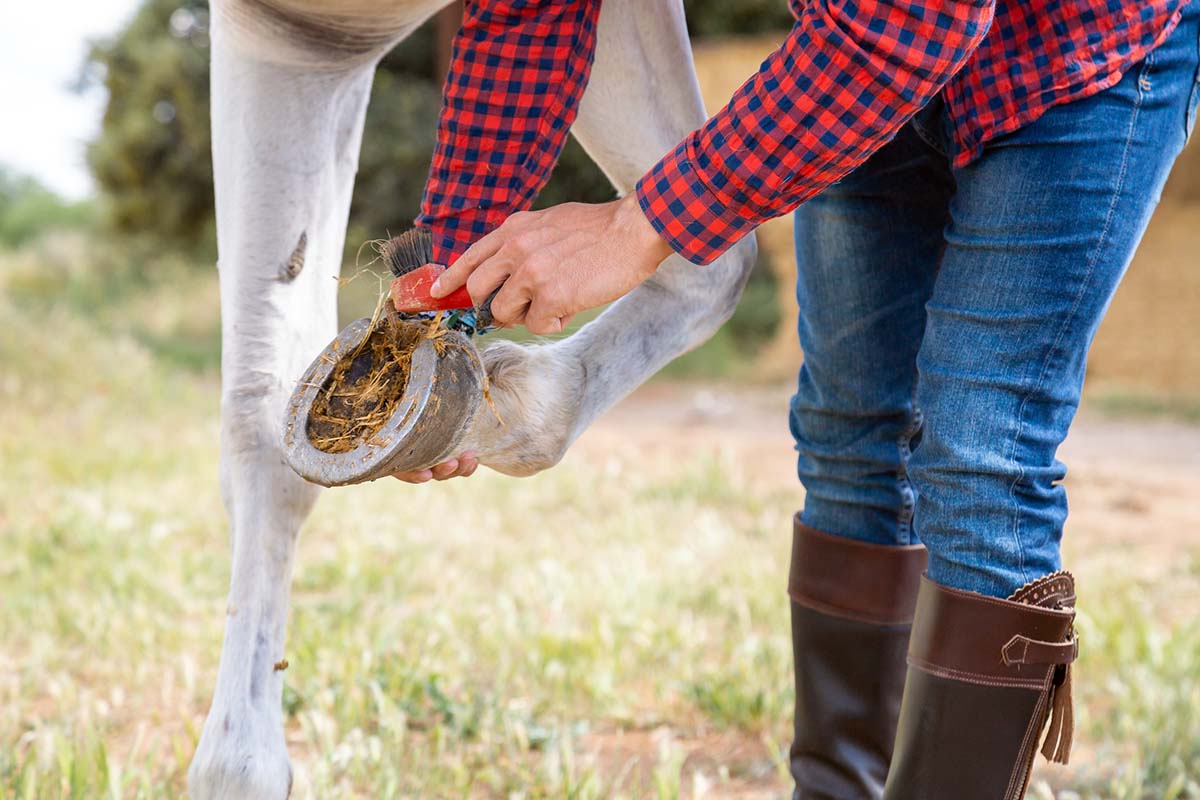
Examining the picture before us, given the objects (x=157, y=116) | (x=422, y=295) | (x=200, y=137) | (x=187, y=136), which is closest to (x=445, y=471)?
(x=422, y=295)

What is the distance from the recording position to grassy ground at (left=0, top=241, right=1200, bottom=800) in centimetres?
191

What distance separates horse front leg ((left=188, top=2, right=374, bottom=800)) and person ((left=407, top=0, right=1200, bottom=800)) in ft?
0.66

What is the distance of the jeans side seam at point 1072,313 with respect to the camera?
118 centimetres

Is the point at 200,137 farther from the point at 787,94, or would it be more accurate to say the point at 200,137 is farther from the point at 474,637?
the point at 787,94

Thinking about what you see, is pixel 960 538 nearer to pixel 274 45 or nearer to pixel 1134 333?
pixel 274 45

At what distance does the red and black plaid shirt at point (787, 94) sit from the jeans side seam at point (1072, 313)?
0.15ft

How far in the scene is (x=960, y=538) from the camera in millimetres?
1232

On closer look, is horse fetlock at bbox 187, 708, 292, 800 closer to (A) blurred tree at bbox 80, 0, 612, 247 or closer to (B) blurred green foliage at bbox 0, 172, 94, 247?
(A) blurred tree at bbox 80, 0, 612, 247

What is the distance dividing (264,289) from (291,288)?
0.12 feet

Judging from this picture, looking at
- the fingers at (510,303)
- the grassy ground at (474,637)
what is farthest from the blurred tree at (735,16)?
the fingers at (510,303)

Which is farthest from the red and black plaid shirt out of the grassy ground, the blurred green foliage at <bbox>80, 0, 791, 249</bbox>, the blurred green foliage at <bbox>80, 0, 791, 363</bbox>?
the blurred green foliage at <bbox>80, 0, 791, 249</bbox>

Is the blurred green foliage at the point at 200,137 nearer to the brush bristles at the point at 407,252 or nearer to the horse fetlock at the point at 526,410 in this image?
the horse fetlock at the point at 526,410

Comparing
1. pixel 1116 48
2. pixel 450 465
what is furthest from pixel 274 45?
pixel 1116 48

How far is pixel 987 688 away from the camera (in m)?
1.24
